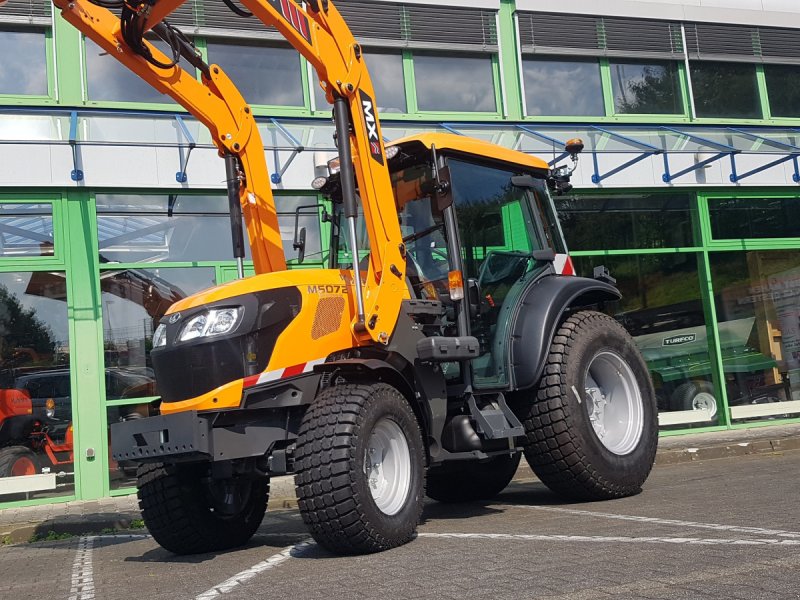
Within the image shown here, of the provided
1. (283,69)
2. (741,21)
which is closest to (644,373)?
(283,69)

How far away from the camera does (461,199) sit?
7121 mm

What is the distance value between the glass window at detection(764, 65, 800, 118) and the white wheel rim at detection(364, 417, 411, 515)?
1206 centimetres

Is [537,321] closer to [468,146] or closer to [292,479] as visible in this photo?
[468,146]

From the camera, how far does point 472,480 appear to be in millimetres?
8172

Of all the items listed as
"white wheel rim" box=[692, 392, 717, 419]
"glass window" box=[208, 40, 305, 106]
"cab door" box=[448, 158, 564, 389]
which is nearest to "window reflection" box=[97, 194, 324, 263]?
"glass window" box=[208, 40, 305, 106]

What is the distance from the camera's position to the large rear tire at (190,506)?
20.1 ft

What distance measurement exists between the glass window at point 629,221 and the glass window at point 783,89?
108 inches

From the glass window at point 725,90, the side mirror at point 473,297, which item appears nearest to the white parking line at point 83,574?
the side mirror at point 473,297

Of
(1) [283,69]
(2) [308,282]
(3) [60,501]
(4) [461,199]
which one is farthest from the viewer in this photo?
(1) [283,69]

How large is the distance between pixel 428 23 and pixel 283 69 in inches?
88.5

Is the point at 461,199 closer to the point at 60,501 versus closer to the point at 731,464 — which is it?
the point at 731,464

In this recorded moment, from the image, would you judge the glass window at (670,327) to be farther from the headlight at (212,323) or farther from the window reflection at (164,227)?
the headlight at (212,323)

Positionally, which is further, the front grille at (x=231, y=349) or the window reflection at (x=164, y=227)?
the window reflection at (x=164, y=227)

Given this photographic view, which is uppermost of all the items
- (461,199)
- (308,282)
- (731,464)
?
(461,199)
